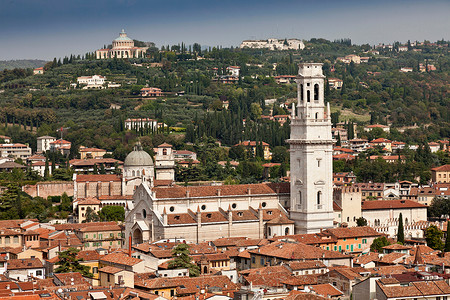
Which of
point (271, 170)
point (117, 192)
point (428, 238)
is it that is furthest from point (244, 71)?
point (428, 238)

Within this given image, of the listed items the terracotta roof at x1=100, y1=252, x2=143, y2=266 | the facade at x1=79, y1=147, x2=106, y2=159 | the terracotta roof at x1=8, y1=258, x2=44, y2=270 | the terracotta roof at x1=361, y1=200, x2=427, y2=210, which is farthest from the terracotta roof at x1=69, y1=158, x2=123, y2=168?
the terracotta roof at x1=8, y1=258, x2=44, y2=270

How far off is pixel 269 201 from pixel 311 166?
3364 millimetres

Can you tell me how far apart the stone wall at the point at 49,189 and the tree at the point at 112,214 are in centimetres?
1355

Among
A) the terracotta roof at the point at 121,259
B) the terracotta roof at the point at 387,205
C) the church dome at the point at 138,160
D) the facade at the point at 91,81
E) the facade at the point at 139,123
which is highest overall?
the facade at the point at 91,81

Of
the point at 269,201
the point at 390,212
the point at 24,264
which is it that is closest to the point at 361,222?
the point at 390,212

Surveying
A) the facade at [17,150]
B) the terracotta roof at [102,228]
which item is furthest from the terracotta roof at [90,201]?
the facade at [17,150]

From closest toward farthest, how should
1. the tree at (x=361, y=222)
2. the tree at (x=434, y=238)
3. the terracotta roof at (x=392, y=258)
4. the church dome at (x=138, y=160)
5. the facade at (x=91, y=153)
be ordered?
the terracotta roof at (x=392, y=258)
the tree at (x=434, y=238)
the tree at (x=361, y=222)
the church dome at (x=138, y=160)
the facade at (x=91, y=153)

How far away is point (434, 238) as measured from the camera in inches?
2180

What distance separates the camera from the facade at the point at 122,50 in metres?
168

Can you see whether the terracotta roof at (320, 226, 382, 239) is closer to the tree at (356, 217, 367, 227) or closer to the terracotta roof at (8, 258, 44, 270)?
the tree at (356, 217, 367, 227)

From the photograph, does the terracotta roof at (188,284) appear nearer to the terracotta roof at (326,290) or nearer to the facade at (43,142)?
the terracotta roof at (326,290)

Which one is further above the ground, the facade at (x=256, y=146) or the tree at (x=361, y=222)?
the facade at (x=256, y=146)

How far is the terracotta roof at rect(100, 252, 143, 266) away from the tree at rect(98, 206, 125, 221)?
22886mm

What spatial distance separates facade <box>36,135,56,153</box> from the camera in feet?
363
